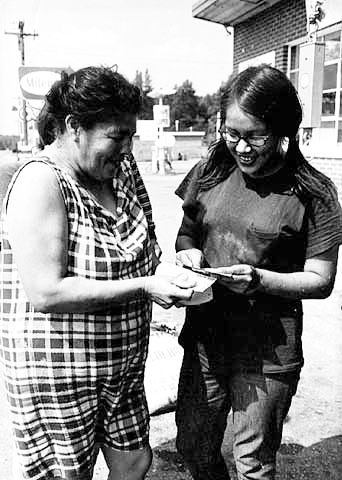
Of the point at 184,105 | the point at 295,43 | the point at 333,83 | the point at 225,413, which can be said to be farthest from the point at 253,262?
the point at 184,105

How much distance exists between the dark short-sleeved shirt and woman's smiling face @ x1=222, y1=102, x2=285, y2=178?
0.17 feet

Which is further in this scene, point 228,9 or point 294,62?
point 228,9

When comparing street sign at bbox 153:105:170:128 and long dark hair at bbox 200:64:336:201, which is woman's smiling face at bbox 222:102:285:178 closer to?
long dark hair at bbox 200:64:336:201

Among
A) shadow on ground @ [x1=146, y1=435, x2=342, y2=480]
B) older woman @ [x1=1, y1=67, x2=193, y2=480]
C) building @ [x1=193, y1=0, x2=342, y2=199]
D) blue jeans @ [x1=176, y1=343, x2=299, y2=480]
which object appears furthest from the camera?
building @ [x1=193, y1=0, x2=342, y2=199]

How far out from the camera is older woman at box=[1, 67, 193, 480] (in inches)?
Answer: 62.7

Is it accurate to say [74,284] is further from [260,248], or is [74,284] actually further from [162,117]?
[162,117]

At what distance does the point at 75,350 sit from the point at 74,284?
23cm

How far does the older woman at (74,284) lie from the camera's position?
159 centimetres

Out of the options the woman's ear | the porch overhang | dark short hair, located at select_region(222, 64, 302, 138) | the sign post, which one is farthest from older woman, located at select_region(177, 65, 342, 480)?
the sign post

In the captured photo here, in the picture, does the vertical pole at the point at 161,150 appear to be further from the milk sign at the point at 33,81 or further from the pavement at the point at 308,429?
the pavement at the point at 308,429

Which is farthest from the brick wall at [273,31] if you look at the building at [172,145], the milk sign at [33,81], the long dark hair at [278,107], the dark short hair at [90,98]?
the dark short hair at [90,98]

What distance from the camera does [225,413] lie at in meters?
2.08

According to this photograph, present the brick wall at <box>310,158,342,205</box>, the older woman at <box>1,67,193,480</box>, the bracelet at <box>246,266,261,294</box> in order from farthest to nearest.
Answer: the brick wall at <box>310,158,342,205</box> → the bracelet at <box>246,266,261,294</box> → the older woman at <box>1,67,193,480</box>

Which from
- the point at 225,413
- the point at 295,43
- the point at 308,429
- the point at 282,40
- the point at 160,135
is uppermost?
the point at 282,40
